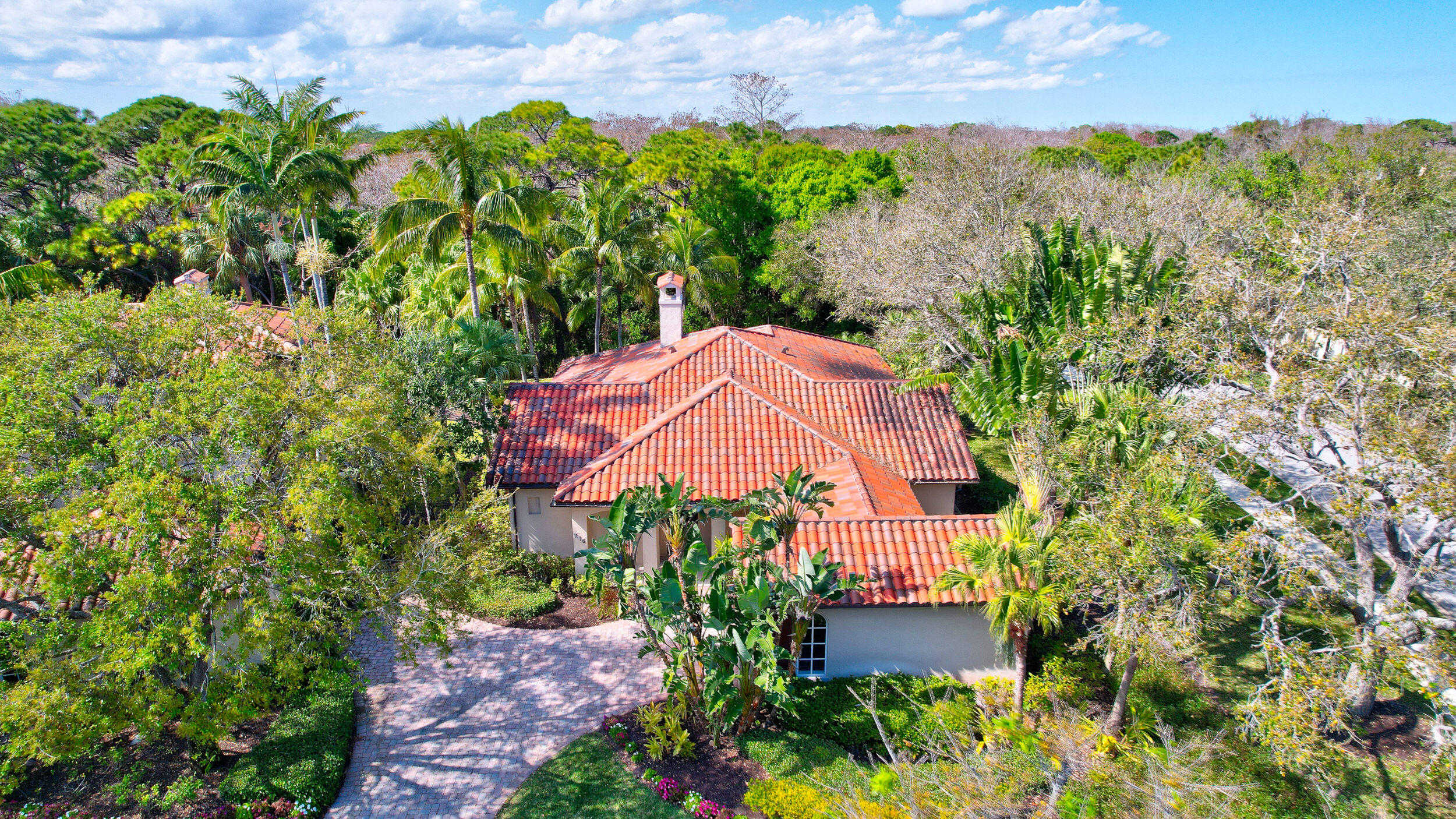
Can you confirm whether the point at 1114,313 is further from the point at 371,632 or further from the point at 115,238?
the point at 115,238

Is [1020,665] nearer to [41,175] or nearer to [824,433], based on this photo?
[824,433]

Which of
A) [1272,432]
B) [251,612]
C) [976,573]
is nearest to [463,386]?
[251,612]

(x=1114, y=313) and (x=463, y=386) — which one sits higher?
(x=1114, y=313)

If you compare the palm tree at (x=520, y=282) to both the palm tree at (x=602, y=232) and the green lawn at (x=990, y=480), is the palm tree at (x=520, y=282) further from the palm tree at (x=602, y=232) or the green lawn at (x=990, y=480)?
the green lawn at (x=990, y=480)

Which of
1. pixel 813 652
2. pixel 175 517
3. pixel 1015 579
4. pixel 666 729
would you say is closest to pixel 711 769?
pixel 666 729

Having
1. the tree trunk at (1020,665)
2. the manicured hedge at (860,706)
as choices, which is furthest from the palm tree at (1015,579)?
the manicured hedge at (860,706)

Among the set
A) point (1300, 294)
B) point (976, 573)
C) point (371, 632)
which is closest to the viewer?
point (1300, 294)

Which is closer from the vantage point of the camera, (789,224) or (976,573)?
(976,573)
